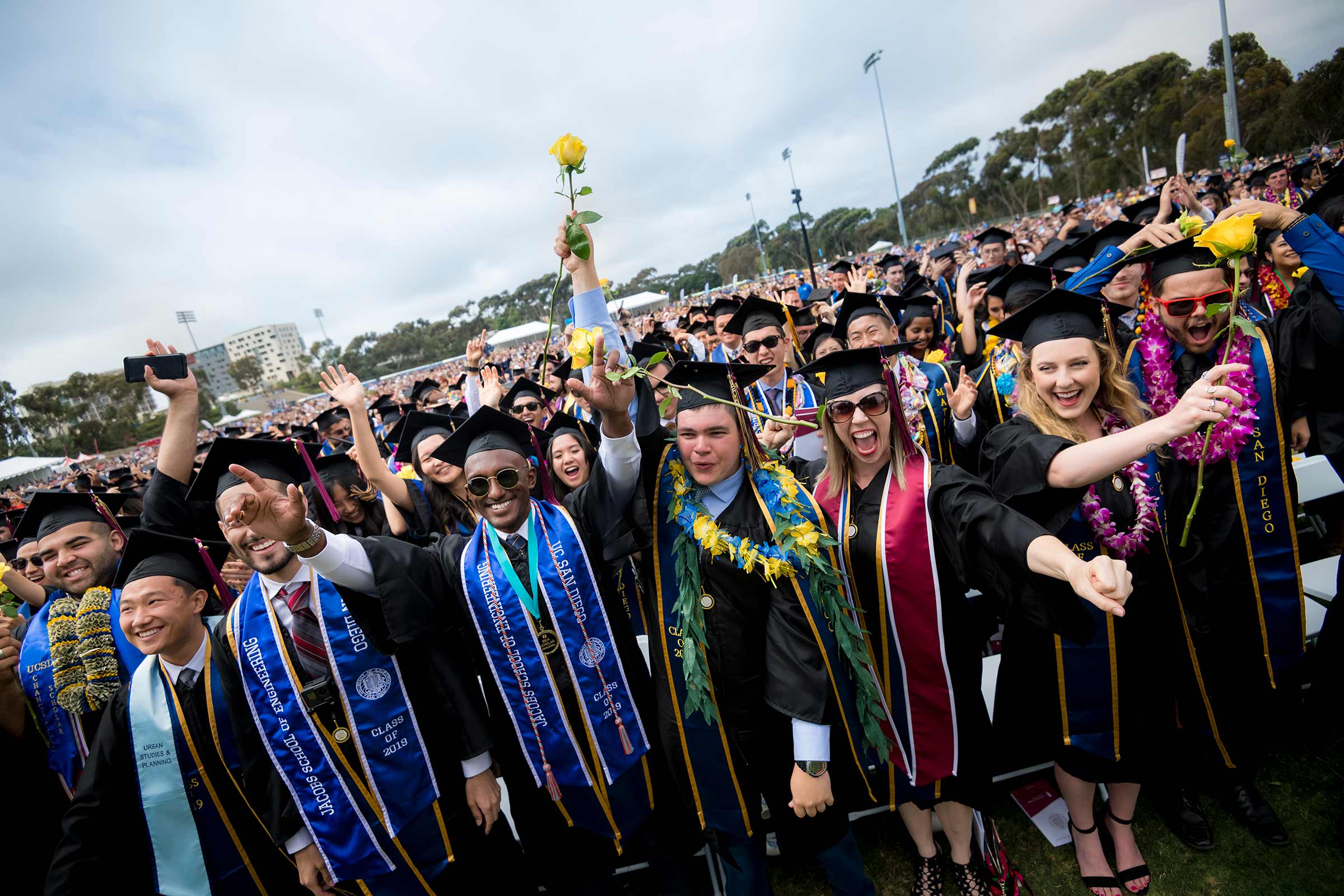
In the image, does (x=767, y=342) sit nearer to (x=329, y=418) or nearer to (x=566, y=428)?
(x=566, y=428)

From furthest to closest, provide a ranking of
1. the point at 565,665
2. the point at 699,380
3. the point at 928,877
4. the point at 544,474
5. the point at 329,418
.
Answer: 1. the point at 329,418
2. the point at 544,474
3. the point at 928,877
4. the point at 565,665
5. the point at 699,380

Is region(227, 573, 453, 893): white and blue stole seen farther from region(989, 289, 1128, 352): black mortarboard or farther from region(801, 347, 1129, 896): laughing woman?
region(989, 289, 1128, 352): black mortarboard

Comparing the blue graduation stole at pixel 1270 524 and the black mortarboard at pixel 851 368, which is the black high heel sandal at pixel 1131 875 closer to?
the blue graduation stole at pixel 1270 524

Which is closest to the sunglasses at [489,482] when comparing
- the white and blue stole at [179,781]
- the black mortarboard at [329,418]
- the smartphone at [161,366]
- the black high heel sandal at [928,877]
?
the white and blue stole at [179,781]

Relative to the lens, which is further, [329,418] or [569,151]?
[329,418]

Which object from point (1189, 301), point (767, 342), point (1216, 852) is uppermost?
point (767, 342)

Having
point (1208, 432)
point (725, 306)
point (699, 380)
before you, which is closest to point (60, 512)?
point (699, 380)

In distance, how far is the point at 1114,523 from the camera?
2289 millimetres

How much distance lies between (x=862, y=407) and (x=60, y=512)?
13.1 ft

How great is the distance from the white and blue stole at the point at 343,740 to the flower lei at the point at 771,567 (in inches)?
47.7

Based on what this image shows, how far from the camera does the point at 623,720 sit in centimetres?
244

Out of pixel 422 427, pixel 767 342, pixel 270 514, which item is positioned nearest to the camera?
pixel 270 514

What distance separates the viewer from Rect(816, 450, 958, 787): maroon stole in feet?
7.27

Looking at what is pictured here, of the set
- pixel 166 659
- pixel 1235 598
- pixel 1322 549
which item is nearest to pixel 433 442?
pixel 166 659
